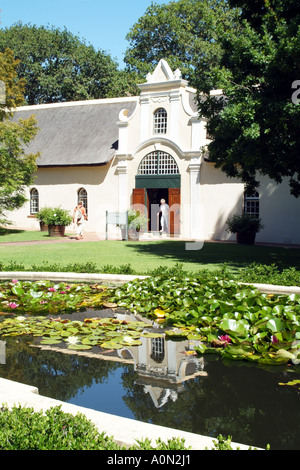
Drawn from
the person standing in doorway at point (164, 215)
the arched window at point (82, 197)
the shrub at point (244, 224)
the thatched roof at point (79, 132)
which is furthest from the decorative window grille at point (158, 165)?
the shrub at point (244, 224)

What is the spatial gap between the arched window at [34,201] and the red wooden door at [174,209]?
390 inches

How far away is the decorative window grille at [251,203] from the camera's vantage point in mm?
26125

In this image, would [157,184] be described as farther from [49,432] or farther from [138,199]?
[49,432]

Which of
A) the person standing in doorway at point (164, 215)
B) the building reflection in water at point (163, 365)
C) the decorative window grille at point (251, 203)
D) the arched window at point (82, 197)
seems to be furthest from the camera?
the arched window at point (82, 197)

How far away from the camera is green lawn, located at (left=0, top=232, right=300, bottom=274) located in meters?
15.6

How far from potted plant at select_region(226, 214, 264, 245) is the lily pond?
611 inches

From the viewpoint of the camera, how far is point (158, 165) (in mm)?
28672

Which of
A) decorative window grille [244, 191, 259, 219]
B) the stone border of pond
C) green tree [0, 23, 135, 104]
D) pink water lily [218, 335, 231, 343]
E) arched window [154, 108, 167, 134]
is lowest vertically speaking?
pink water lily [218, 335, 231, 343]

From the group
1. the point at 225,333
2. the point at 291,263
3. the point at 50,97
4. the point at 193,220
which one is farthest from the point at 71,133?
the point at 225,333

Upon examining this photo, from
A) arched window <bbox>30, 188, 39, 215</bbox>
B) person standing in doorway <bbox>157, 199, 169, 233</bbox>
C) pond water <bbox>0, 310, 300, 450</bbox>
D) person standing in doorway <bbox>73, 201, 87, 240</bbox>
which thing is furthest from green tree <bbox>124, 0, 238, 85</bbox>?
pond water <bbox>0, 310, 300, 450</bbox>

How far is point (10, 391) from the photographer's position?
14.0ft

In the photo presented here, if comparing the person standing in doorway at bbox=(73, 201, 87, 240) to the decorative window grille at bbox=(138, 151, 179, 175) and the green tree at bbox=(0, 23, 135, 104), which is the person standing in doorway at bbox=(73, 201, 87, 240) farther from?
the green tree at bbox=(0, 23, 135, 104)

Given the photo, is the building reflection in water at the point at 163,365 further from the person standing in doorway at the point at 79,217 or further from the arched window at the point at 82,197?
the arched window at the point at 82,197

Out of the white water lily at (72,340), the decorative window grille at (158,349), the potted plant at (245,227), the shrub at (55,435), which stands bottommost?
the decorative window grille at (158,349)
